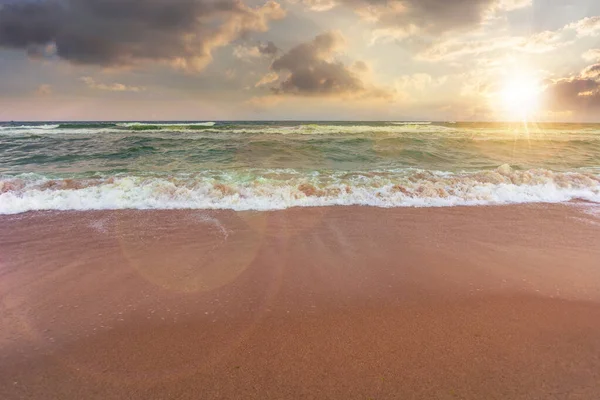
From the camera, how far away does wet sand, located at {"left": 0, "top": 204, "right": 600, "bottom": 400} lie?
2260 mm

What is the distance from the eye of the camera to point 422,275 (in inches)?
148

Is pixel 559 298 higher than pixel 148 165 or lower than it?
lower

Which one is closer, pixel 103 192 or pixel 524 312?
pixel 524 312

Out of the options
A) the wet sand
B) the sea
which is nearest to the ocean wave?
the sea

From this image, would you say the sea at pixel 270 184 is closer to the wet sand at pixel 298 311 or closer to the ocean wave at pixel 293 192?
the ocean wave at pixel 293 192

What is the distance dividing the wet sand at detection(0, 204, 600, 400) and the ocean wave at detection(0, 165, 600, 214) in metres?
1.21

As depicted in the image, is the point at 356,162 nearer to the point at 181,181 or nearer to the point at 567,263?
the point at 181,181

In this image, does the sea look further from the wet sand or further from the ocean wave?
the wet sand

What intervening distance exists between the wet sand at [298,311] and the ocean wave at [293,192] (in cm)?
121

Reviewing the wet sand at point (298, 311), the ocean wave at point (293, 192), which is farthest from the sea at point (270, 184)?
the wet sand at point (298, 311)

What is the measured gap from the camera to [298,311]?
308 cm

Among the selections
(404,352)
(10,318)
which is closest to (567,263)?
(404,352)

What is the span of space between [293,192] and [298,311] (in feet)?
13.7

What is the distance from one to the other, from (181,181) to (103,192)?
1.74 m
